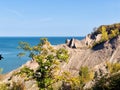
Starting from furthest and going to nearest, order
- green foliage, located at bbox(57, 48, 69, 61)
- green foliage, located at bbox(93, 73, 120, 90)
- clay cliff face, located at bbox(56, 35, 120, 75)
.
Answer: clay cliff face, located at bbox(56, 35, 120, 75) < green foliage, located at bbox(57, 48, 69, 61) < green foliage, located at bbox(93, 73, 120, 90)

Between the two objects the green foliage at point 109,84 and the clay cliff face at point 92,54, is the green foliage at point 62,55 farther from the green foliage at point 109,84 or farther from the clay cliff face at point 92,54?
the clay cliff face at point 92,54

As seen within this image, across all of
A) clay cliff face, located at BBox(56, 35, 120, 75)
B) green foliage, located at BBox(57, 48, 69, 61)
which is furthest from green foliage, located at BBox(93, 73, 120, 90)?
clay cliff face, located at BBox(56, 35, 120, 75)

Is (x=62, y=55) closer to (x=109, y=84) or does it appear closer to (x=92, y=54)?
(x=109, y=84)

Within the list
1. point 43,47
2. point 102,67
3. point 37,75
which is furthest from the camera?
point 102,67

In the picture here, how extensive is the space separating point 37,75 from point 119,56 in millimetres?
81600

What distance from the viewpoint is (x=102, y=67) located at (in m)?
109

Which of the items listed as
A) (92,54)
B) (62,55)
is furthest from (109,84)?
(92,54)

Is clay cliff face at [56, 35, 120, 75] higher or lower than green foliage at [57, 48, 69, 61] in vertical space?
lower

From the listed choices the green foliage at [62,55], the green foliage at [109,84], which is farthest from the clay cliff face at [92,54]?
the green foliage at [109,84]

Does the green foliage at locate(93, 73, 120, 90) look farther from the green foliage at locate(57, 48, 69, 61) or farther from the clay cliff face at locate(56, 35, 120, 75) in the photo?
the clay cliff face at locate(56, 35, 120, 75)

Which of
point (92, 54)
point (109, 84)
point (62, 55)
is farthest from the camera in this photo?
point (92, 54)

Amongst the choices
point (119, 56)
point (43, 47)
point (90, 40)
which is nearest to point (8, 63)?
point (90, 40)

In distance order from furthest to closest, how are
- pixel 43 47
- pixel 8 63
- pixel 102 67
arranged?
pixel 8 63
pixel 102 67
pixel 43 47

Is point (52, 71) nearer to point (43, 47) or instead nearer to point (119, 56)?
point (43, 47)
